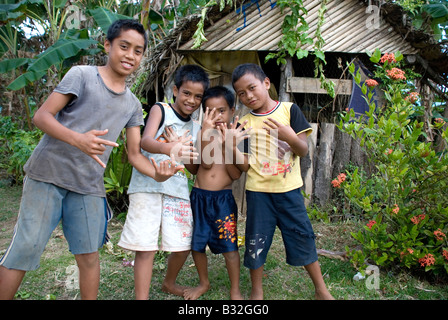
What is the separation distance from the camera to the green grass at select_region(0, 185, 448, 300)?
2477mm

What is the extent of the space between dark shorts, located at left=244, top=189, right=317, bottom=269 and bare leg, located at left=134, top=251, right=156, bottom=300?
0.66 meters

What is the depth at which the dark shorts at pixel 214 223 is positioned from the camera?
89.9 inches

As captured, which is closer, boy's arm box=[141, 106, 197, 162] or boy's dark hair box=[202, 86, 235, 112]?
boy's arm box=[141, 106, 197, 162]

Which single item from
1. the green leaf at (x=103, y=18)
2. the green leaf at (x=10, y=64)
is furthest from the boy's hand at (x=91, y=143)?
the green leaf at (x=10, y=64)

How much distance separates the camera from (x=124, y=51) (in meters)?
1.90

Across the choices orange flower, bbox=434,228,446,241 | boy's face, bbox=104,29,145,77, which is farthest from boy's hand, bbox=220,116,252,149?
orange flower, bbox=434,228,446,241

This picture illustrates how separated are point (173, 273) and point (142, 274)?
397 millimetres

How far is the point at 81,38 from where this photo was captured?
5094 mm

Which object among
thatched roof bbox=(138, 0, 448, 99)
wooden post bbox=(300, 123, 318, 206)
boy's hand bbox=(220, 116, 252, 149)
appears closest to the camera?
boy's hand bbox=(220, 116, 252, 149)

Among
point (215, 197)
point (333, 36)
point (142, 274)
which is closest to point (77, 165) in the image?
point (142, 274)

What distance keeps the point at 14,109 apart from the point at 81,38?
3.40 m

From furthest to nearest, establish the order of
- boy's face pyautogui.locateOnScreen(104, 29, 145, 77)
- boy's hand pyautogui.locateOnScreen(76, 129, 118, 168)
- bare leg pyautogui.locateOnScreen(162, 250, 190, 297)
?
bare leg pyautogui.locateOnScreen(162, 250, 190, 297) < boy's face pyautogui.locateOnScreen(104, 29, 145, 77) < boy's hand pyautogui.locateOnScreen(76, 129, 118, 168)

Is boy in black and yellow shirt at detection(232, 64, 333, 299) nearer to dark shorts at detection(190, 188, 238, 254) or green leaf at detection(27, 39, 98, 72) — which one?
dark shorts at detection(190, 188, 238, 254)

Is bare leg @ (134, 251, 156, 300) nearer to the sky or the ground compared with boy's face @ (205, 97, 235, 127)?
nearer to the ground
